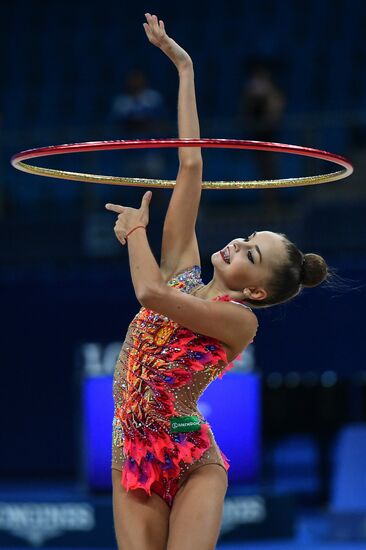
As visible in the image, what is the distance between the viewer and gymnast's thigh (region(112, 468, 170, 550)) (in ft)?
13.7

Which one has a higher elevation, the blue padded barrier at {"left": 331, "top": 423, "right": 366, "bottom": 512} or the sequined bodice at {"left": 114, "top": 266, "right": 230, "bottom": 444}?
the sequined bodice at {"left": 114, "top": 266, "right": 230, "bottom": 444}

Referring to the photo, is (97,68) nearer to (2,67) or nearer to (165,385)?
(2,67)

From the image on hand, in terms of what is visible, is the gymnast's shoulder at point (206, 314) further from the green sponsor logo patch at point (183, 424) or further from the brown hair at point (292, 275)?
the green sponsor logo patch at point (183, 424)

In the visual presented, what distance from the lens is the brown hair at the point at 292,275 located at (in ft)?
14.2

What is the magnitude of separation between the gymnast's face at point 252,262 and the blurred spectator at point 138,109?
5.07m

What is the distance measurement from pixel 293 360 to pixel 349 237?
1.05m

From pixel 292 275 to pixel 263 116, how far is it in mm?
5622

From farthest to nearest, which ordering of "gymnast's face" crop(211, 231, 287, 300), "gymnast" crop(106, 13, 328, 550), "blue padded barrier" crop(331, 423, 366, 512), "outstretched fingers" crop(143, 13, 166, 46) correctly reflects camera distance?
"blue padded barrier" crop(331, 423, 366, 512), "outstretched fingers" crop(143, 13, 166, 46), "gymnast's face" crop(211, 231, 287, 300), "gymnast" crop(106, 13, 328, 550)

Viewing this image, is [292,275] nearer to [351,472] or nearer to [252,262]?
[252,262]

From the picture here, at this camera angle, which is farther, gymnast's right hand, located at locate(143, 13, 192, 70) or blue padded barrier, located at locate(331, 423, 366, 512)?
blue padded barrier, located at locate(331, 423, 366, 512)

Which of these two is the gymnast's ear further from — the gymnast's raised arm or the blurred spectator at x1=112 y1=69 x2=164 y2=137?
the blurred spectator at x1=112 y1=69 x2=164 y2=137

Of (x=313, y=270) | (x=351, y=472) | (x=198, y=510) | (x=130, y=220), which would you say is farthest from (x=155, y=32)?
(x=351, y=472)

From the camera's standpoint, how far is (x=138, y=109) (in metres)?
9.57

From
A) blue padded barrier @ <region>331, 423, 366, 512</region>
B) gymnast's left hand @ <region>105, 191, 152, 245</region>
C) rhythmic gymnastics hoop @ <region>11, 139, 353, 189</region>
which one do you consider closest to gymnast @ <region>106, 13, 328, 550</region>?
gymnast's left hand @ <region>105, 191, 152, 245</region>
